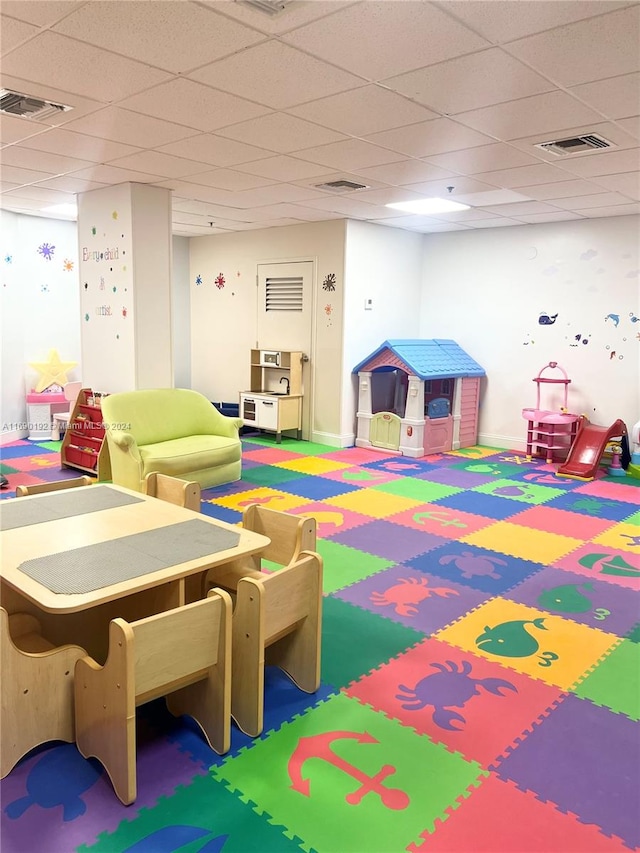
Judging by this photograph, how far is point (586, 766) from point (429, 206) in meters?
5.75

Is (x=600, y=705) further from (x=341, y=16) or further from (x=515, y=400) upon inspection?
(x=515, y=400)

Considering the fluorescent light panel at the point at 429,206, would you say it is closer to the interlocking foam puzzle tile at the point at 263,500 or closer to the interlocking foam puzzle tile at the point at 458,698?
the interlocking foam puzzle tile at the point at 263,500

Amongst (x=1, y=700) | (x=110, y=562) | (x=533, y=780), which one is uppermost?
(x=110, y=562)

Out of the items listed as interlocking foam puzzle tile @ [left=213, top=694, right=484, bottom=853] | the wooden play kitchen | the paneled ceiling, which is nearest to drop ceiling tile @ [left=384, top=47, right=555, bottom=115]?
the paneled ceiling

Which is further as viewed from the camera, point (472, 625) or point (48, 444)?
point (48, 444)

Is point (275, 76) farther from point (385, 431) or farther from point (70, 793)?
point (385, 431)

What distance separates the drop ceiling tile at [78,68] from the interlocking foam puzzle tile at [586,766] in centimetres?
357

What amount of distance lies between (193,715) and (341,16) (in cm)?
290

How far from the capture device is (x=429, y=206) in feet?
22.6

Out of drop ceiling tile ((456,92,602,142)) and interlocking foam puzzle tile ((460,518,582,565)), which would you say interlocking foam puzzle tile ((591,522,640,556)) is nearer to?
interlocking foam puzzle tile ((460,518,582,565))

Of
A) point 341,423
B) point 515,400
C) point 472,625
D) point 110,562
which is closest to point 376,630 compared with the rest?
point 472,625

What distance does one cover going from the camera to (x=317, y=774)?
91.0 inches

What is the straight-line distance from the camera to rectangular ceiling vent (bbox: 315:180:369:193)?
581cm

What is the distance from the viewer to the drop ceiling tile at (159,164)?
4988 millimetres
